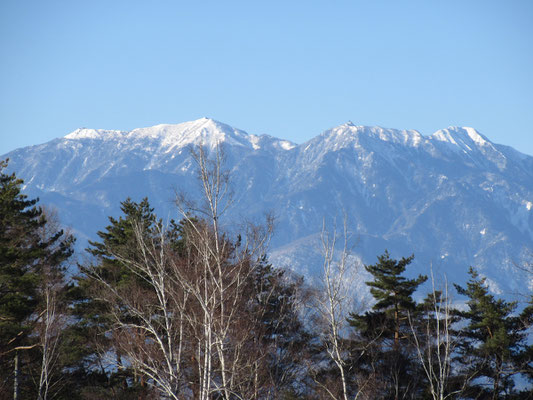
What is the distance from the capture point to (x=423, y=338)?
134 ft

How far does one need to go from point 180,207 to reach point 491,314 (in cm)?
2398

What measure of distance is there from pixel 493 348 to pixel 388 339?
6514 millimetres

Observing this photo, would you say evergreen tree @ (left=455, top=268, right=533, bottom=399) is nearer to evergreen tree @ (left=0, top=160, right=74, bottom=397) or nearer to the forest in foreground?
the forest in foreground

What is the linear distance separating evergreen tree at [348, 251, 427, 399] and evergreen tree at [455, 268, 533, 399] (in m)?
3.10

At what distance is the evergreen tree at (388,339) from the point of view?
38669 millimetres

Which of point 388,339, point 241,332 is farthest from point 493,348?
point 241,332

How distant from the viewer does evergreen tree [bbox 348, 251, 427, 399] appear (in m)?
38.7

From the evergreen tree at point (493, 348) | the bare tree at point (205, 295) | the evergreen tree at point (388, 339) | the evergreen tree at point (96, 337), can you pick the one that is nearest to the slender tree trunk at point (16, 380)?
the evergreen tree at point (96, 337)

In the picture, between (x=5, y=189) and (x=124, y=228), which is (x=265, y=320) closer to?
(x=124, y=228)

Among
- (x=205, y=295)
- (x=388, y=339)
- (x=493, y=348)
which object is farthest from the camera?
(x=388, y=339)

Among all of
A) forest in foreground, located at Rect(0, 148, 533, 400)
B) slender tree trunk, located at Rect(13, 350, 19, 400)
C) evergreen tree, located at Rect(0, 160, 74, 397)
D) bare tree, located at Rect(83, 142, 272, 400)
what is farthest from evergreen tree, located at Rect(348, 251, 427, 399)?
slender tree trunk, located at Rect(13, 350, 19, 400)

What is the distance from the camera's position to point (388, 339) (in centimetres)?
4228

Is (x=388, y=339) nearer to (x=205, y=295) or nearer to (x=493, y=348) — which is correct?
(x=493, y=348)

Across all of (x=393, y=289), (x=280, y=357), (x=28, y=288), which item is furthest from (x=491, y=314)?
(x=28, y=288)
